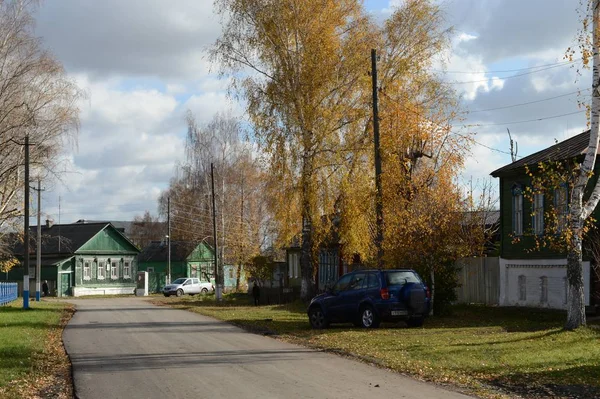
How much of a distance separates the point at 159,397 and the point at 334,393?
2.47 meters

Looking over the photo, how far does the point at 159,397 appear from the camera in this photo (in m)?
11.4

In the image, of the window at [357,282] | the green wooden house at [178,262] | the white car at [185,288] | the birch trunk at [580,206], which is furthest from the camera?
the green wooden house at [178,262]

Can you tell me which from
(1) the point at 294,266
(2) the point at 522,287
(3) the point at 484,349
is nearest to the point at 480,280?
Result: (2) the point at 522,287

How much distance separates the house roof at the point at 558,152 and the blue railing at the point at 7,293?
2585cm

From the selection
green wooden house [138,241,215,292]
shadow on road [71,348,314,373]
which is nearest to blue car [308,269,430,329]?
shadow on road [71,348,314,373]

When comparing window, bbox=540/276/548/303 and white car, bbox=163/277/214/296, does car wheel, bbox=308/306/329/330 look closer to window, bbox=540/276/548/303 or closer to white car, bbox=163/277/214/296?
window, bbox=540/276/548/303

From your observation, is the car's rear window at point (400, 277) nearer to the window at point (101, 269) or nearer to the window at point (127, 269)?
the window at point (101, 269)

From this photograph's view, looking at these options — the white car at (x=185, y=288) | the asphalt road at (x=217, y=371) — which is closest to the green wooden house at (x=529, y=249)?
the asphalt road at (x=217, y=371)

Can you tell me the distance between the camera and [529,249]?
29359 mm

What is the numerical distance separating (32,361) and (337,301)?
9.53 meters

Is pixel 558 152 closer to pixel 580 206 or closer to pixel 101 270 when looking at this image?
pixel 580 206

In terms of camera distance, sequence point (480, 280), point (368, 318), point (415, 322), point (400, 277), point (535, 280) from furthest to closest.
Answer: point (480, 280) < point (535, 280) < point (415, 322) < point (368, 318) < point (400, 277)

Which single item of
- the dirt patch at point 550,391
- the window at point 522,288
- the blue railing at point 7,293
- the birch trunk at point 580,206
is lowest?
the blue railing at point 7,293

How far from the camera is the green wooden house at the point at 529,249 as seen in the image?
27.4 m
